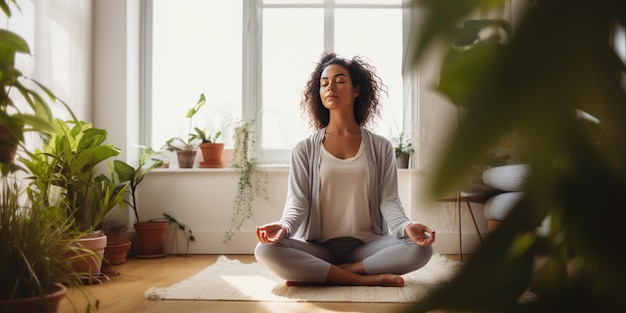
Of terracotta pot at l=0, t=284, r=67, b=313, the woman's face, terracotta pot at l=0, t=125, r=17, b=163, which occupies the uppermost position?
the woman's face

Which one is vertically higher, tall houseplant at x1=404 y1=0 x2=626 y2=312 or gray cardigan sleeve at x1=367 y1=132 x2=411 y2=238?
tall houseplant at x1=404 y1=0 x2=626 y2=312

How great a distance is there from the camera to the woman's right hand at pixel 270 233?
2648 millimetres

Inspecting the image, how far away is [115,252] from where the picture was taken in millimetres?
3605

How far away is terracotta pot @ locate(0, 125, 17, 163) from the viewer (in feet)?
4.02

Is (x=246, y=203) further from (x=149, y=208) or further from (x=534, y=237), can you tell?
(x=534, y=237)

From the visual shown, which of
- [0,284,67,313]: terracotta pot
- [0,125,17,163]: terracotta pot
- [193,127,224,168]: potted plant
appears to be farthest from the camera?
[193,127,224,168]: potted plant

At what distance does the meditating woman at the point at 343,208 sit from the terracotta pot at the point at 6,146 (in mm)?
1501

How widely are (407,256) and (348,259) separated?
39 cm

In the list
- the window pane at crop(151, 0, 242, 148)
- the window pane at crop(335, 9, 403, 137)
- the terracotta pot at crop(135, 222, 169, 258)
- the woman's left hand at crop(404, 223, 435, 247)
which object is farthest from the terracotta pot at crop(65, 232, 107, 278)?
the window pane at crop(335, 9, 403, 137)

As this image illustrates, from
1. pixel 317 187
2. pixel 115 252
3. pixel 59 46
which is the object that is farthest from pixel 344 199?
pixel 59 46

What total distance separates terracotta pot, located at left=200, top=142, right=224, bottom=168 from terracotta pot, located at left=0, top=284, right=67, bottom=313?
9.29ft

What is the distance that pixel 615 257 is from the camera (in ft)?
0.42

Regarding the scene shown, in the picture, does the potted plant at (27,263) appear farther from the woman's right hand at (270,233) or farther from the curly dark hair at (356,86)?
the curly dark hair at (356,86)

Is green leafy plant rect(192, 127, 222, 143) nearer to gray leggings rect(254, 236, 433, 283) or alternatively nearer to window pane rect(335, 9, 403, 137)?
window pane rect(335, 9, 403, 137)
